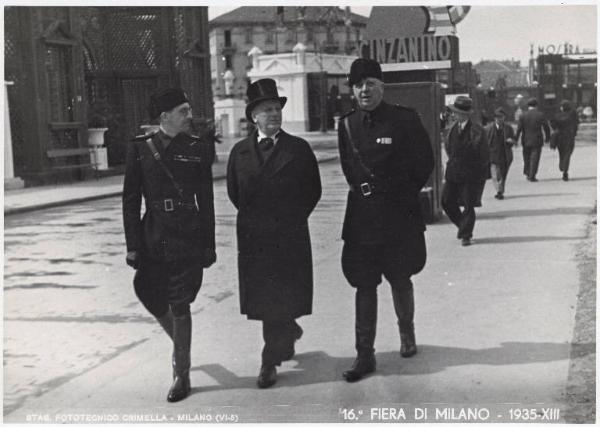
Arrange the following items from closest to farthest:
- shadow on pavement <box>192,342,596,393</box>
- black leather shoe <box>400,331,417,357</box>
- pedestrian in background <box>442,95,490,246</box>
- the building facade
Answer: shadow on pavement <box>192,342,596,393</box> → black leather shoe <box>400,331,417,357</box> → pedestrian in background <box>442,95,490,246</box> → the building facade

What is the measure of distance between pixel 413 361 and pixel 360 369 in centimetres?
39

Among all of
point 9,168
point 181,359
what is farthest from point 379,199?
point 9,168

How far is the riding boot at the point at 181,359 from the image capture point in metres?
4.39

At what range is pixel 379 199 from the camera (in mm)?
4641

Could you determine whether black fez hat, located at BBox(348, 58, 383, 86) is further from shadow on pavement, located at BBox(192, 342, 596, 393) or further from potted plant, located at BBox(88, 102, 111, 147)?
potted plant, located at BBox(88, 102, 111, 147)

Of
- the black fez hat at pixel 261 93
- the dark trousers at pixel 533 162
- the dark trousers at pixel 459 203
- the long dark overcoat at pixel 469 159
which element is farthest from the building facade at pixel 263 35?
the black fez hat at pixel 261 93

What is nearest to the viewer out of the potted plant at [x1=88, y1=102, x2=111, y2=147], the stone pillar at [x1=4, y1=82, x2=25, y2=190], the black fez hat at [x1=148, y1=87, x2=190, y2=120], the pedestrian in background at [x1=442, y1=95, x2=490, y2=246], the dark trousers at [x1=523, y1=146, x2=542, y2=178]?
the black fez hat at [x1=148, y1=87, x2=190, y2=120]

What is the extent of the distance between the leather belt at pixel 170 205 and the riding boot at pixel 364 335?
108 cm

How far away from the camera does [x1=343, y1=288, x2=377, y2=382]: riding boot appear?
180 inches

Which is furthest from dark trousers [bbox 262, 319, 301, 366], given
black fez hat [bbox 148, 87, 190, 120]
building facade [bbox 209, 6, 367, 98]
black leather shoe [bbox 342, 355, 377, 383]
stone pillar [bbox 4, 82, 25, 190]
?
building facade [bbox 209, 6, 367, 98]

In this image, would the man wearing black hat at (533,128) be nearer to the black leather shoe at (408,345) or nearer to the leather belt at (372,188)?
the black leather shoe at (408,345)

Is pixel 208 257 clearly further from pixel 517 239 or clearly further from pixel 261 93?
pixel 517 239

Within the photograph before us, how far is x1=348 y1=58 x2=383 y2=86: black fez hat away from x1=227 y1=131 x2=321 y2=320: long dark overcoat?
0.46 metres

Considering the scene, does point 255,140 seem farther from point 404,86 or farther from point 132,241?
point 404,86
